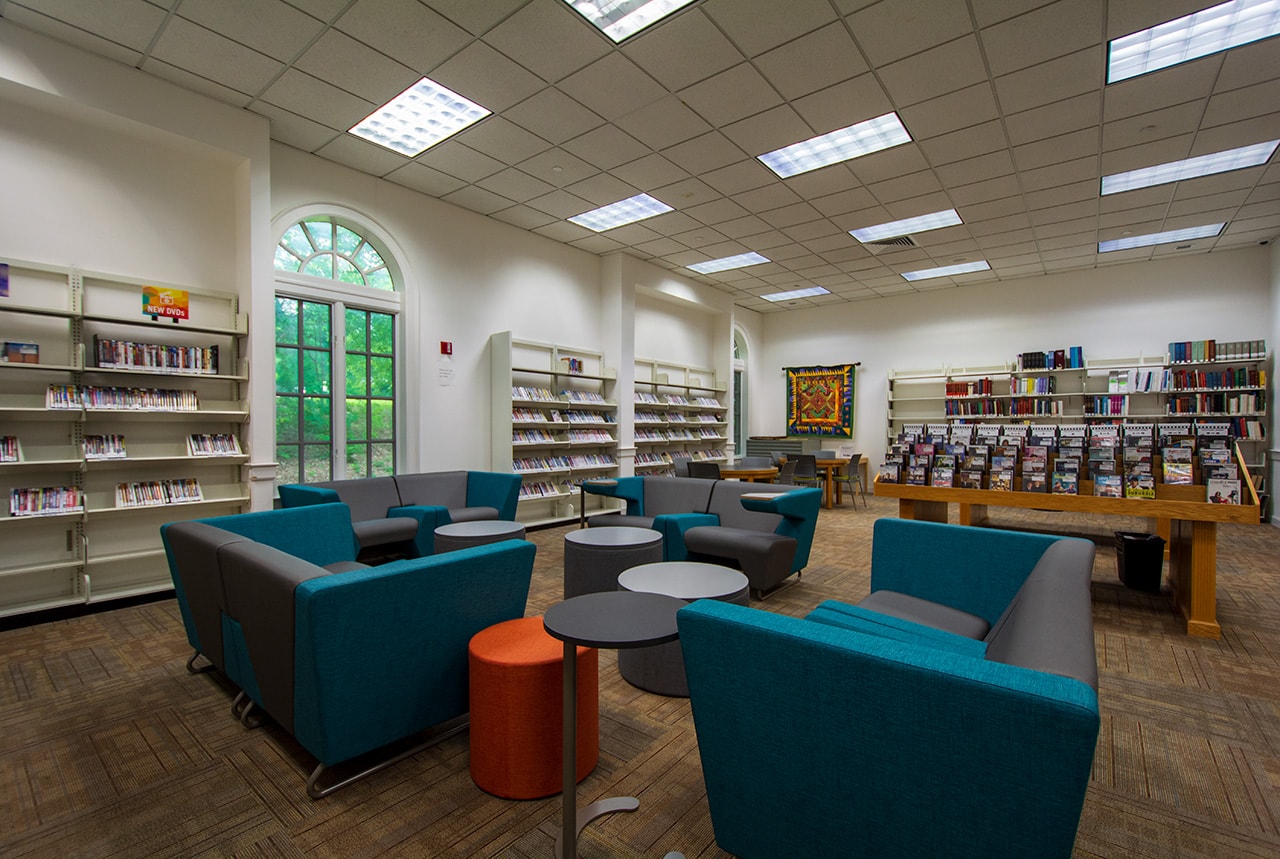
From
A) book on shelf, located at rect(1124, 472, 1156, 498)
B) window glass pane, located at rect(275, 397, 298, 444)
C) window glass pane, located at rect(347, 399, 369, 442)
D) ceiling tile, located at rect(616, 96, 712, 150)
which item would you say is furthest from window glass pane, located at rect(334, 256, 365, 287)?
book on shelf, located at rect(1124, 472, 1156, 498)

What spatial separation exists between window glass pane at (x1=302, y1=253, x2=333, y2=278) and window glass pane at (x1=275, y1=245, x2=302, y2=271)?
0.27ft

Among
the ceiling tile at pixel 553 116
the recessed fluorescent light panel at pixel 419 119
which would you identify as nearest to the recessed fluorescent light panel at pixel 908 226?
the ceiling tile at pixel 553 116

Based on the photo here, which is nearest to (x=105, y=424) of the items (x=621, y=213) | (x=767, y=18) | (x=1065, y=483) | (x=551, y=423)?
(x=551, y=423)

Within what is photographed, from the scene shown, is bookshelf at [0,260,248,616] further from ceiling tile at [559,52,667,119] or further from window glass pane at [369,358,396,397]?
ceiling tile at [559,52,667,119]

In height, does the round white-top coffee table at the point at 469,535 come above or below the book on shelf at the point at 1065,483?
below

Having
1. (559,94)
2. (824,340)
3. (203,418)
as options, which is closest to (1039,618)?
(559,94)

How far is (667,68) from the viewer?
391 cm

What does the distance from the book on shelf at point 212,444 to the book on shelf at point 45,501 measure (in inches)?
27.9

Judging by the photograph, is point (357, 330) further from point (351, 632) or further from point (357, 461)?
point (351, 632)

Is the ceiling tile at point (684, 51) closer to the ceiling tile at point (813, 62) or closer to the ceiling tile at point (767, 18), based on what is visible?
the ceiling tile at point (767, 18)

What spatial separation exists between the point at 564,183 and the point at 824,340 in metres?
7.04

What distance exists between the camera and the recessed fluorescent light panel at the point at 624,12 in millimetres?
3359

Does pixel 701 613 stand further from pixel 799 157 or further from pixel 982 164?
pixel 982 164

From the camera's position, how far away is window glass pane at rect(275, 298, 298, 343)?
5371 millimetres
